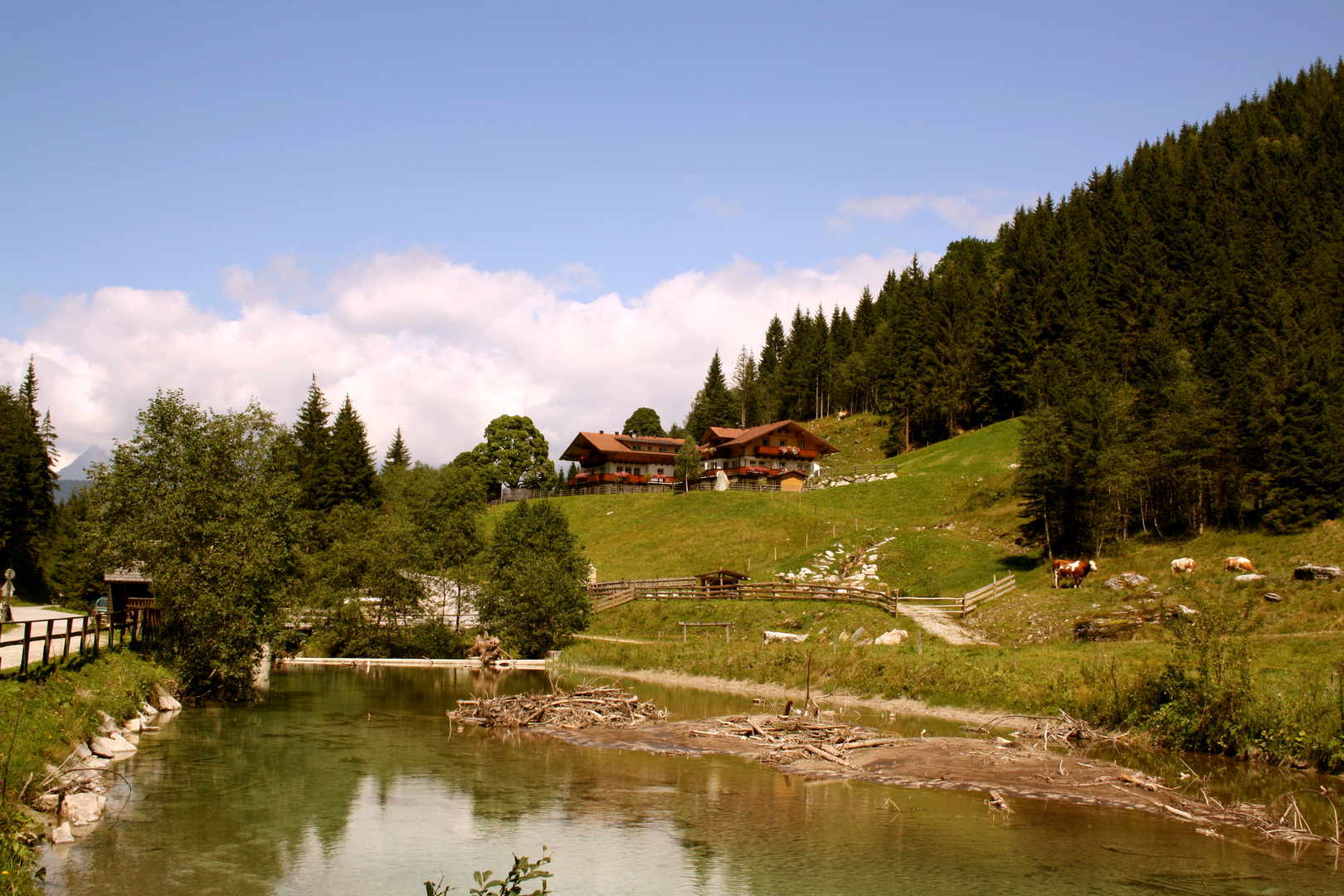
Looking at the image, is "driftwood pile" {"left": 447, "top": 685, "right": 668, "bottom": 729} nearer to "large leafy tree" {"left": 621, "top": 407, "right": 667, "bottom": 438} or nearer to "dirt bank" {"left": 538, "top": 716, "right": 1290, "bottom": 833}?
"dirt bank" {"left": 538, "top": 716, "right": 1290, "bottom": 833}

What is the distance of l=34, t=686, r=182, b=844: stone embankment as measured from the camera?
54.0ft

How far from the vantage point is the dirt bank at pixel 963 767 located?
781 inches

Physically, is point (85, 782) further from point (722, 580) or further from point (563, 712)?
point (722, 580)

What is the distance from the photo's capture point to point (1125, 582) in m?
44.8

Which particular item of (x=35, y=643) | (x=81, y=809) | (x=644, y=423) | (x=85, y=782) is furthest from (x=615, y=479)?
(x=81, y=809)

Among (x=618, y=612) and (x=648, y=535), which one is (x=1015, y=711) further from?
(x=648, y=535)

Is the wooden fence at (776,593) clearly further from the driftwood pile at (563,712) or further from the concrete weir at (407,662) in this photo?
the driftwood pile at (563,712)

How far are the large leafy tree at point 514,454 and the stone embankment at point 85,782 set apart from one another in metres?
95.3

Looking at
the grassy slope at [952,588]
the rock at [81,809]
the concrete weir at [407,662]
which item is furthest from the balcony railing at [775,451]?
the rock at [81,809]

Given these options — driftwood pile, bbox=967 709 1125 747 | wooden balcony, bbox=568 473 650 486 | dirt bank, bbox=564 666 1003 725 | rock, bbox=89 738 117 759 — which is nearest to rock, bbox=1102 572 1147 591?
dirt bank, bbox=564 666 1003 725

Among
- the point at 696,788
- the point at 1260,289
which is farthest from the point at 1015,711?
the point at 1260,289

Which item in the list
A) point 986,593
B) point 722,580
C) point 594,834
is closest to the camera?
point 594,834

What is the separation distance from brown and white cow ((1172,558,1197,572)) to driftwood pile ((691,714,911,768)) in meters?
26.5

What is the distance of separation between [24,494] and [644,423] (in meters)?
106
